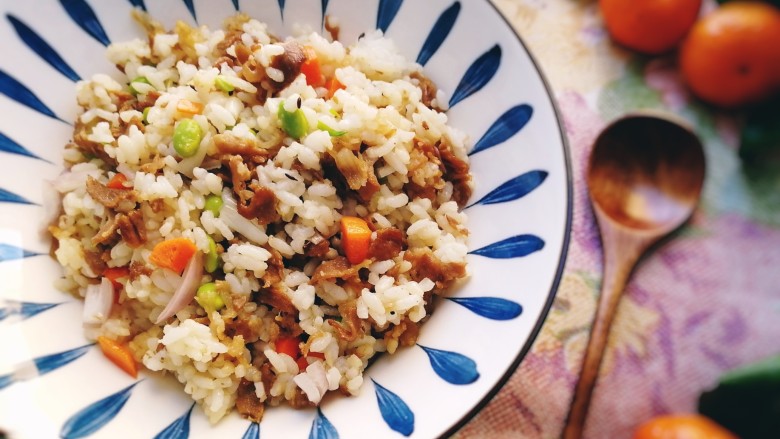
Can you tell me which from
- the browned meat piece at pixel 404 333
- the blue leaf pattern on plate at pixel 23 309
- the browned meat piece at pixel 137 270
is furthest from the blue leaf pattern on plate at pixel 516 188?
the blue leaf pattern on plate at pixel 23 309

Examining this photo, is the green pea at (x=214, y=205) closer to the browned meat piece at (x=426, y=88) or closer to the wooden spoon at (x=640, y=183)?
the browned meat piece at (x=426, y=88)

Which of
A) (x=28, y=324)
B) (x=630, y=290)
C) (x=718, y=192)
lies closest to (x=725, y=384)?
(x=630, y=290)

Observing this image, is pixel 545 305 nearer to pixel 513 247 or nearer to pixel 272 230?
pixel 513 247

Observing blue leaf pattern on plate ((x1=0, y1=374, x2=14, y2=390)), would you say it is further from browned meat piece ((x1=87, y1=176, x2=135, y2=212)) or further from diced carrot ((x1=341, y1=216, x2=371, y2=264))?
diced carrot ((x1=341, y1=216, x2=371, y2=264))

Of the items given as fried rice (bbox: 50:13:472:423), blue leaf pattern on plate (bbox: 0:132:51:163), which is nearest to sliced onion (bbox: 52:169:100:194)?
fried rice (bbox: 50:13:472:423)

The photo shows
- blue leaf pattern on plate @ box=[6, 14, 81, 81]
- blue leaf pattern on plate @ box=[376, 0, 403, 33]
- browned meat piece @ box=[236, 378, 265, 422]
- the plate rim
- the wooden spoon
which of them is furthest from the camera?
the wooden spoon

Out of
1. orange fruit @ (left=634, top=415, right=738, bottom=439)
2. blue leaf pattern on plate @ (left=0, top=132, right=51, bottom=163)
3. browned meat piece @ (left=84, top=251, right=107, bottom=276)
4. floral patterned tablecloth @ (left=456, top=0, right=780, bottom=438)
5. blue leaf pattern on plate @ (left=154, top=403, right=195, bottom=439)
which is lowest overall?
orange fruit @ (left=634, top=415, right=738, bottom=439)
